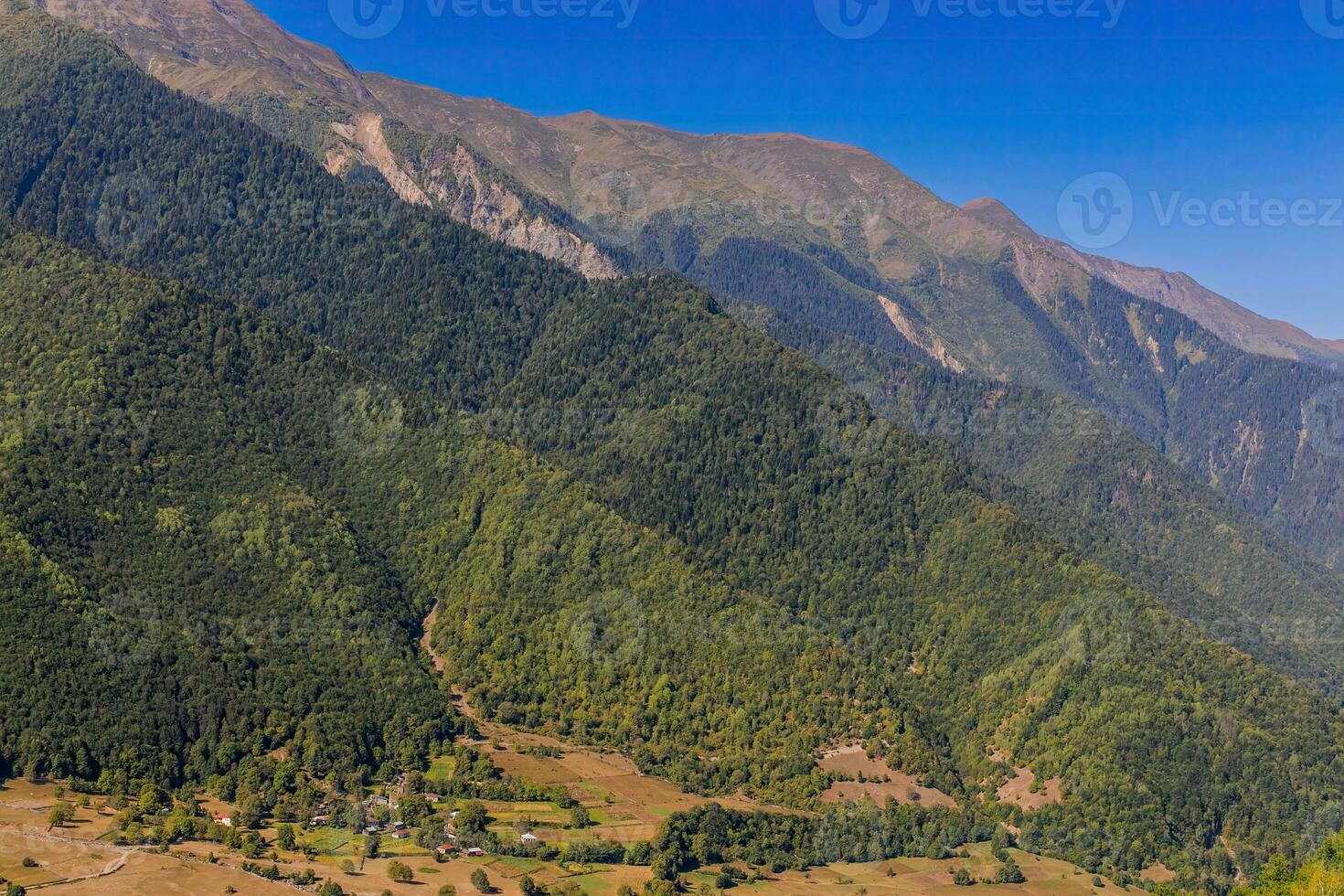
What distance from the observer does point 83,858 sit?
19850cm

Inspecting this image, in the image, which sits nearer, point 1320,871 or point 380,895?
point 1320,871

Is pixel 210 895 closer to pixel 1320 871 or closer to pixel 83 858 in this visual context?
pixel 83 858

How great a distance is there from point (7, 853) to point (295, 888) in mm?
39203

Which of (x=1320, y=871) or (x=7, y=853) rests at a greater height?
(x=1320, y=871)

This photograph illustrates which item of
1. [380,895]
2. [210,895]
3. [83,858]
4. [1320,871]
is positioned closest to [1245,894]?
[1320,871]

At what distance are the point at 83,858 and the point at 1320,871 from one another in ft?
544

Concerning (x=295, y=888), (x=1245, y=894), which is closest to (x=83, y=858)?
(x=295, y=888)

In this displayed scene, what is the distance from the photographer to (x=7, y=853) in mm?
196375

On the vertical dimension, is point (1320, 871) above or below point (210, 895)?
above

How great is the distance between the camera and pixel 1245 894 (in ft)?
655

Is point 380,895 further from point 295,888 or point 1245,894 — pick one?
point 1245,894

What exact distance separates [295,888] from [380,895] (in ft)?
38.2

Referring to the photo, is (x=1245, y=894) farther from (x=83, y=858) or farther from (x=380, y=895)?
(x=83, y=858)

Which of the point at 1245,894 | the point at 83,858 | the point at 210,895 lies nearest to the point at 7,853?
the point at 83,858
